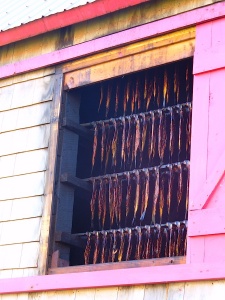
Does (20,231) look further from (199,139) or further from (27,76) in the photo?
(199,139)

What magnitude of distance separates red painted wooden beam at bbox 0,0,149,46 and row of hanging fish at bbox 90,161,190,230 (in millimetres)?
1736

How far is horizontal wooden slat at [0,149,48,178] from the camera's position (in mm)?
8672

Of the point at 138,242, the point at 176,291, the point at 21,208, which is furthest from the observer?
the point at 21,208

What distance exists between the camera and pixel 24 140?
29.4 ft

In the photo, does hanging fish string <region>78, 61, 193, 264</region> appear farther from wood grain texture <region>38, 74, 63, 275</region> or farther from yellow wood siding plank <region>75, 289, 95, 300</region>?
yellow wood siding plank <region>75, 289, 95, 300</region>

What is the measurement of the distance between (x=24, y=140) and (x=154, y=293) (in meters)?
2.72

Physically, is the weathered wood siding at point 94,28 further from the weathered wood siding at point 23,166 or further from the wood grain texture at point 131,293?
the wood grain texture at point 131,293

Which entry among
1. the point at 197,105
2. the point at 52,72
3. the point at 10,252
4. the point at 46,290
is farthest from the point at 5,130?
the point at 197,105

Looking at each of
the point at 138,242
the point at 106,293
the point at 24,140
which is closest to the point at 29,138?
the point at 24,140

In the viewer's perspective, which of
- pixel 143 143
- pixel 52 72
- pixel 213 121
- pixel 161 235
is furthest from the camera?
pixel 52 72

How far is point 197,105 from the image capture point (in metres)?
7.41

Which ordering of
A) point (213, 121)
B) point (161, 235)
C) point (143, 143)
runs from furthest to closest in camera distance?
point (143, 143), point (161, 235), point (213, 121)

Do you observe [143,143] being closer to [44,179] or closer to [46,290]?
[44,179]

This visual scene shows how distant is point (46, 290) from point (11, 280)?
0.53m
